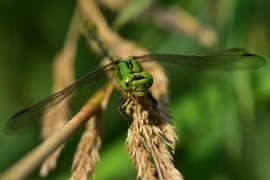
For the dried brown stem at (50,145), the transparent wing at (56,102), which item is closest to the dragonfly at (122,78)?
the transparent wing at (56,102)

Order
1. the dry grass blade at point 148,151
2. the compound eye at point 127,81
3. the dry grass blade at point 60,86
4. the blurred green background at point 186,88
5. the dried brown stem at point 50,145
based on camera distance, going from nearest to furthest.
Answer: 1. the dried brown stem at point 50,145
2. the dry grass blade at point 148,151
3. the dry grass blade at point 60,86
4. the compound eye at point 127,81
5. the blurred green background at point 186,88

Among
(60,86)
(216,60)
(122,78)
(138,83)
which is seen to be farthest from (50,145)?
(216,60)

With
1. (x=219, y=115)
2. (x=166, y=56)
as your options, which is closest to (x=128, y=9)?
(x=166, y=56)

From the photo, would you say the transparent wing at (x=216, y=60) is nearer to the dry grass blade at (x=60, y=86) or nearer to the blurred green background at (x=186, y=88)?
the blurred green background at (x=186, y=88)

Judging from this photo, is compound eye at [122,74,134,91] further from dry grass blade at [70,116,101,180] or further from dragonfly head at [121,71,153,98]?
dry grass blade at [70,116,101,180]

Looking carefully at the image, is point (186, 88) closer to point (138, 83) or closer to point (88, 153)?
point (138, 83)

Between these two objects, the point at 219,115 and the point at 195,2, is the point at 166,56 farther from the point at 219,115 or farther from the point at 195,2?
the point at 195,2

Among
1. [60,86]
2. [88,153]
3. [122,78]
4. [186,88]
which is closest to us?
[88,153]
